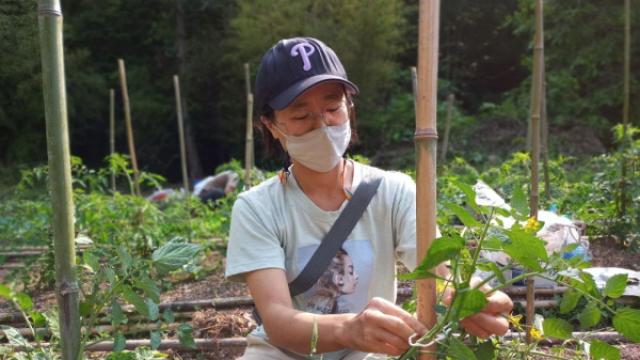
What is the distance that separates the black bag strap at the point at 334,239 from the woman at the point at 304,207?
0.03m

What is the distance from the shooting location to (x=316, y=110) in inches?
61.5

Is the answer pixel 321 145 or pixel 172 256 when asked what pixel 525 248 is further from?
pixel 172 256

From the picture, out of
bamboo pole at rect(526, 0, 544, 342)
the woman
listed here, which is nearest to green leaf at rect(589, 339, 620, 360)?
the woman

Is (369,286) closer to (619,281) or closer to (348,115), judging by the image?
(348,115)

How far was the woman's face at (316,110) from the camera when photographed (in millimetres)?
1551

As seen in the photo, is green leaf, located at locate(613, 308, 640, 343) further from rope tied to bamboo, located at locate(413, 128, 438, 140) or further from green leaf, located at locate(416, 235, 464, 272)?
rope tied to bamboo, located at locate(413, 128, 438, 140)

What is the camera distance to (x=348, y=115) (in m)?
1.64

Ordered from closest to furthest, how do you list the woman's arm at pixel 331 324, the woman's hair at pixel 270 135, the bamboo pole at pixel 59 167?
the woman's arm at pixel 331 324
the bamboo pole at pixel 59 167
the woman's hair at pixel 270 135

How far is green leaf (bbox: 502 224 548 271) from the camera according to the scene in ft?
→ 3.12

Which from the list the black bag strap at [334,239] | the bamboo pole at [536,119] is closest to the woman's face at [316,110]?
the black bag strap at [334,239]

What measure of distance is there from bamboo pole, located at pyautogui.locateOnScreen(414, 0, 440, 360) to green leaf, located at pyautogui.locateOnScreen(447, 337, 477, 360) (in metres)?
0.04

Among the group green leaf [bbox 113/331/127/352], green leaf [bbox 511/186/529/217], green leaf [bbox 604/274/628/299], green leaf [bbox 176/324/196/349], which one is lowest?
green leaf [bbox 176/324/196/349]

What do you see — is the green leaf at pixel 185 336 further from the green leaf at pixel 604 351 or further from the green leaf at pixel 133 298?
the green leaf at pixel 604 351

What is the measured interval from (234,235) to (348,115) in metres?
0.42
